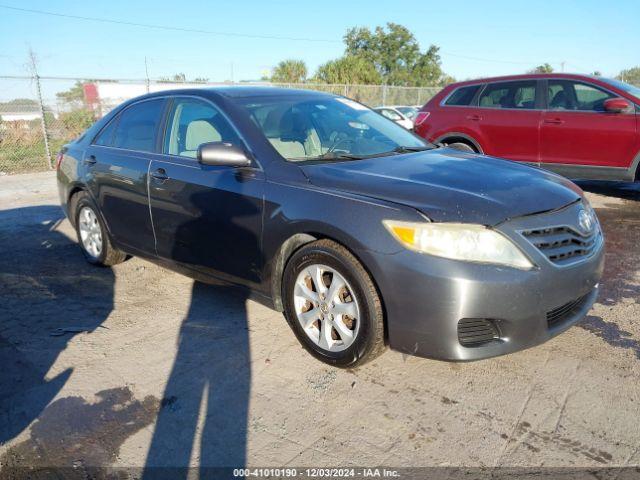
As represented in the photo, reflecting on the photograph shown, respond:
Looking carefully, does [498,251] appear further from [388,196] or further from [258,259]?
[258,259]

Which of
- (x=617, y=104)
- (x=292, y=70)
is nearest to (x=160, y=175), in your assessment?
(x=617, y=104)

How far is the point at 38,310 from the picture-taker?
4078mm

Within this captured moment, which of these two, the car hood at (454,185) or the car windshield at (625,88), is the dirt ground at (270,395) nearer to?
the car hood at (454,185)

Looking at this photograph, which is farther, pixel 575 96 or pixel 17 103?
pixel 17 103

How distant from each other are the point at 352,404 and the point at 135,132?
296 cm

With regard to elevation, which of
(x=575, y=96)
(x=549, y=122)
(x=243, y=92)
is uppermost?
(x=243, y=92)

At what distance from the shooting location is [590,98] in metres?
7.20

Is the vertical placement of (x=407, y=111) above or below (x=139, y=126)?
below

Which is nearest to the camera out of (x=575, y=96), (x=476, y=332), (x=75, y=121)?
(x=476, y=332)

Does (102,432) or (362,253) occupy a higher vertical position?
(362,253)

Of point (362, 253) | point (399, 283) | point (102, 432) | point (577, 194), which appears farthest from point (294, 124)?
point (102, 432)

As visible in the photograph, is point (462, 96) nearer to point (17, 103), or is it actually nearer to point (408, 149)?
point (408, 149)

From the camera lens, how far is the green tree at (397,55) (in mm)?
51750

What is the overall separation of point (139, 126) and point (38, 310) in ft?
5.40
